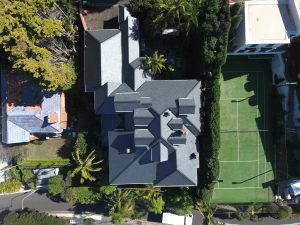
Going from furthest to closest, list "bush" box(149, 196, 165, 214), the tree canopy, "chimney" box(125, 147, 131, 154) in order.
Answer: "bush" box(149, 196, 165, 214) < "chimney" box(125, 147, 131, 154) < the tree canopy

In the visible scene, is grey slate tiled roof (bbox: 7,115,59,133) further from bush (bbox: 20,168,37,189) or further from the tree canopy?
the tree canopy

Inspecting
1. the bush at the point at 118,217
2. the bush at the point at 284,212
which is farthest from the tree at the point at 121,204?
the bush at the point at 284,212

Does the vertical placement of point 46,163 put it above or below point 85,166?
below

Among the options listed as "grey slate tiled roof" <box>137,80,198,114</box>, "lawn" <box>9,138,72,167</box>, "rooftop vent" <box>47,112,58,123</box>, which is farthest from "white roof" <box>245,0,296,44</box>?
"lawn" <box>9,138,72,167</box>

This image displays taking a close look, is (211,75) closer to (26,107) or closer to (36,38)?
(36,38)

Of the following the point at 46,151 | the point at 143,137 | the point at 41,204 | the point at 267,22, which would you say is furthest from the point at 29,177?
the point at 267,22

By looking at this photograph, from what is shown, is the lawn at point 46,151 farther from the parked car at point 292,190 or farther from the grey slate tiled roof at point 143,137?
the parked car at point 292,190

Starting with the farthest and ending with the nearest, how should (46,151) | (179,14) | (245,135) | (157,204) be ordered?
(46,151) → (245,135) → (157,204) → (179,14)
